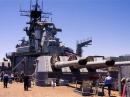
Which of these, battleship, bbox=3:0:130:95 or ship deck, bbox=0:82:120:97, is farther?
battleship, bbox=3:0:130:95

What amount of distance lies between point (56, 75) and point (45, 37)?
16.5 meters

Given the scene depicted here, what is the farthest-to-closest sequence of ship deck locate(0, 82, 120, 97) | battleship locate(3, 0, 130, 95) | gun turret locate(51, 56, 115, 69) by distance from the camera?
battleship locate(3, 0, 130, 95), gun turret locate(51, 56, 115, 69), ship deck locate(0, 82, 120, 97)

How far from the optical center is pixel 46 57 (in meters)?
33.2

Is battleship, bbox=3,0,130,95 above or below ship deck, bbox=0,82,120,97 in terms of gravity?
above

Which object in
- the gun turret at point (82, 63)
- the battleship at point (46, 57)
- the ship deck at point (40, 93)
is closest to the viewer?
the ship deck at point (40, 93)

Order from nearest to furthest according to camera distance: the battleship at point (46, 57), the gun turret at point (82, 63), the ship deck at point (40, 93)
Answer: the ship deck at point (40, 93) < the gun turret at point (82, 63) < the battleship at point (46, 57)

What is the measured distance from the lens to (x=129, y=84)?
1641cm

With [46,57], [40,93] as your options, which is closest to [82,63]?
[40,93]

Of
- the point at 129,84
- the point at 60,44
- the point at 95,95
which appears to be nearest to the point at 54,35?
the point at 60,44

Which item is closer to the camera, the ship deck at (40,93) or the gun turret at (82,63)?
the ship deck at (40,93)

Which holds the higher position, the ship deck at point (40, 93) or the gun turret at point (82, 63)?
the gun turret at point (82, 63)

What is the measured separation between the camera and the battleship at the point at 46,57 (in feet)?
103

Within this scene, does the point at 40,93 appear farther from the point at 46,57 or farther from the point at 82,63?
the point at 46,57

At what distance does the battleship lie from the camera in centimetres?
3148
